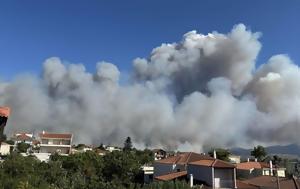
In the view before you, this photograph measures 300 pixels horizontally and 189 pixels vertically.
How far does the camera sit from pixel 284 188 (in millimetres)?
54219

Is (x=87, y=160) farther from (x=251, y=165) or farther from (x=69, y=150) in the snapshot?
(x=69, y=150)

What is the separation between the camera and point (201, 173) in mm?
61812

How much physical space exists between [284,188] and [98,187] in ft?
104

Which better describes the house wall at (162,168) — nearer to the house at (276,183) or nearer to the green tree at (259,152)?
the house at (276,183)

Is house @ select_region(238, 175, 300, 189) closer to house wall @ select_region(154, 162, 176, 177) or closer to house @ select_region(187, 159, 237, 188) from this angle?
house @ select_region(187, 159, 237, 188)

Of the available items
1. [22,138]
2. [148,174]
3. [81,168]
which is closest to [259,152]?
[148,174]

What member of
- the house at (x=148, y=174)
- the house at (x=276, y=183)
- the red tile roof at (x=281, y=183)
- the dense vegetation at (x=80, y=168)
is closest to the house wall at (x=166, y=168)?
A: the house at (x=148, y=174)

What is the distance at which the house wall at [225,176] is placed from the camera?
190 feet

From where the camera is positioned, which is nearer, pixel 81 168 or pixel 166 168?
pixel 166 168

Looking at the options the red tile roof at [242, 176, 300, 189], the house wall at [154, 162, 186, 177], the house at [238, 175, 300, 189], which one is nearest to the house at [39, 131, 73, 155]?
the house wall at [154, 162, 186, 177]

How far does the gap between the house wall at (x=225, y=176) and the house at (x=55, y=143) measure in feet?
325

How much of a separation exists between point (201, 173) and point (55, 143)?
99503mm

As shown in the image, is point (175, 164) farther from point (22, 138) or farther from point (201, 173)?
point (22, 138)

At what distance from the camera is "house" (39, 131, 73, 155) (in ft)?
490
